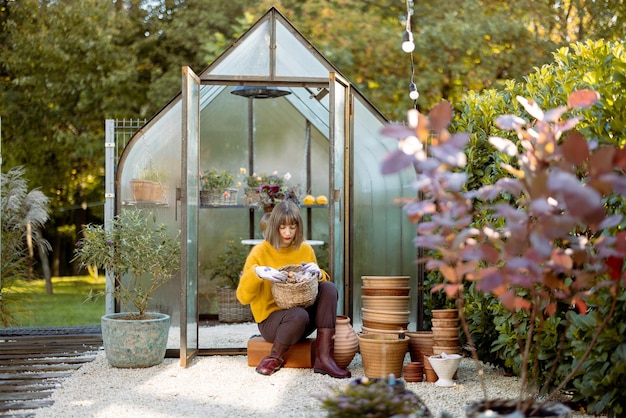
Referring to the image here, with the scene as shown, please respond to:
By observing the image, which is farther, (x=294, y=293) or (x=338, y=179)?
(x=338, y=179)

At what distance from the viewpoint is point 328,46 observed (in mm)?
12703

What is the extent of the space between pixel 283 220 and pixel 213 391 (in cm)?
123

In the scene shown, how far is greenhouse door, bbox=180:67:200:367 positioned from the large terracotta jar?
3.33 ft

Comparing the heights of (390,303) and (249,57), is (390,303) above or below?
below

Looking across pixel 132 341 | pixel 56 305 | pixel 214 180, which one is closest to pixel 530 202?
pixel 132 341

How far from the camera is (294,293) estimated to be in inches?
203

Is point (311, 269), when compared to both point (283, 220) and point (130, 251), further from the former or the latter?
point (130, 251)

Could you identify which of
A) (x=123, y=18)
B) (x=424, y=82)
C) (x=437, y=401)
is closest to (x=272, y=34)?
(x=437, y=401)

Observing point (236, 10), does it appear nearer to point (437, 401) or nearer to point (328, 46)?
point (328, 46)

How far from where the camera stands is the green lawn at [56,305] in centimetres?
802

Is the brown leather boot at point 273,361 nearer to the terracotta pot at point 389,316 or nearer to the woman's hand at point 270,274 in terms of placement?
the woman's hand at point 270,274

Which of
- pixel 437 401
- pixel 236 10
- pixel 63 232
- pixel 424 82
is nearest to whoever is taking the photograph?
pixel 437 401

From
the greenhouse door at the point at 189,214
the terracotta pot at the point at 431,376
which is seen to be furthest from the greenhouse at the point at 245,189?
the terracotta pot at the point at 431,376

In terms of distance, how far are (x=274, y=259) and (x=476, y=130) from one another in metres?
1.64
